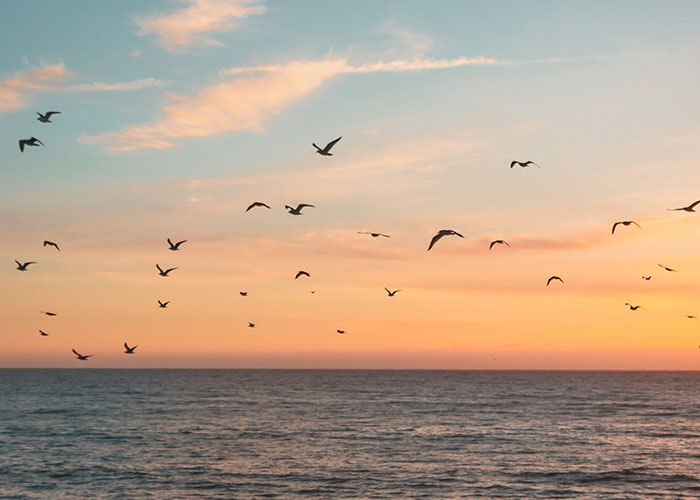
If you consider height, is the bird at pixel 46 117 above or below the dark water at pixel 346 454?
above

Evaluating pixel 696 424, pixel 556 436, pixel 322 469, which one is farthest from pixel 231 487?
pixel 696 424

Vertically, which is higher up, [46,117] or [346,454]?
[46,117]

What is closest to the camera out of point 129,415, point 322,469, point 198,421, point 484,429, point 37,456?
point 322,469

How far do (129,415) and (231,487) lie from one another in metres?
54.6

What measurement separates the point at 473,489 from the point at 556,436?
3009cm

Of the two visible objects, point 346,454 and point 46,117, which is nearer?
point 46,117

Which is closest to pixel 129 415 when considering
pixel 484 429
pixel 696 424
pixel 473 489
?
pixel 484 429

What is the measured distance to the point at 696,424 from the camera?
86875 millimetres

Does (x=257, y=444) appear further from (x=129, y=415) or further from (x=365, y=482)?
(x=129, y=415)

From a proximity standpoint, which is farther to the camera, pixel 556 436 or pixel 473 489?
pixel 556 436

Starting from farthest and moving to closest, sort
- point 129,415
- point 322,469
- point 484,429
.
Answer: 1. point 129,415
2. point 484,429
3. point 322,469

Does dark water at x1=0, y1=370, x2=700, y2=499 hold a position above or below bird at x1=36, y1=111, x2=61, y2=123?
below

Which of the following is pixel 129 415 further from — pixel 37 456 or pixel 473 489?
pixel 473 489

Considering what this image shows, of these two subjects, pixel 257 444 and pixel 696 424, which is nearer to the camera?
pixel 257 444
